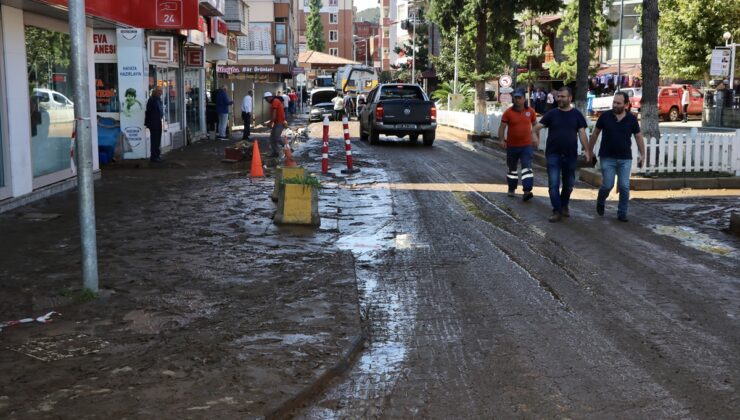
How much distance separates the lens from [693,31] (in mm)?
42812

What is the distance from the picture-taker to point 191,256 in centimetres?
915

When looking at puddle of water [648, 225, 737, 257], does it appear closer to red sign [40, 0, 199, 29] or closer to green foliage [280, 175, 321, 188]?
green foliage [280, 175, 321, 188]

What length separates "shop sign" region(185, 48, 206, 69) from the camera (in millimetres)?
27828

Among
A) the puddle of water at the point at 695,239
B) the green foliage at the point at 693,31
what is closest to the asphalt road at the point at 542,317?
the puddle of water at the point at 695,239

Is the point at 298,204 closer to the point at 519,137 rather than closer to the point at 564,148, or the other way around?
the point at 564,148

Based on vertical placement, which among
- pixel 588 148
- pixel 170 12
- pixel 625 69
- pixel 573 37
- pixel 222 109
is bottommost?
pixel 588 148

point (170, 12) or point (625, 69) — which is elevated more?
point (625, 69)

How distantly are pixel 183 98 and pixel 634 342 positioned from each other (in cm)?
2302

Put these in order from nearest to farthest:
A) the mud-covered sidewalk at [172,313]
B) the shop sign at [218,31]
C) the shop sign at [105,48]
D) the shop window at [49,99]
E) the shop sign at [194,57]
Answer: the mud-covered sidewalk at [172,313] < the shop window at [49,99] < the shop sign at [105,48] < the shop sign at [194,57] < the shop sign at [218,31]

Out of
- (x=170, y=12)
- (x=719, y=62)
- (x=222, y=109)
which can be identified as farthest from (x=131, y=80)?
(x=719, y=62)

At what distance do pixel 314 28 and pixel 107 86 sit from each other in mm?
114127

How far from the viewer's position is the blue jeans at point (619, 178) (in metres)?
11.8

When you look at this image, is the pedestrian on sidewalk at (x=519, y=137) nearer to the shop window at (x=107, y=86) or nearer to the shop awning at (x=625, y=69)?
the shop window at (x=107, y=86)

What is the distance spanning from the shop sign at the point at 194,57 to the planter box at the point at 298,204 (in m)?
17.8
